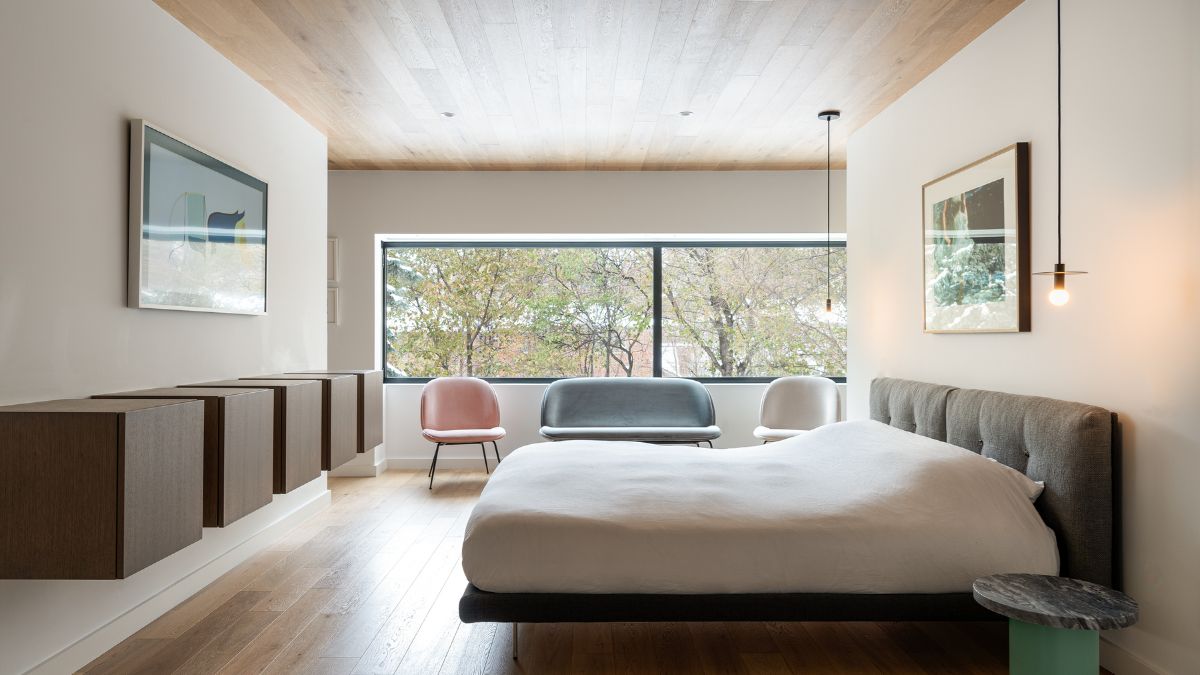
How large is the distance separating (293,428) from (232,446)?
53cm

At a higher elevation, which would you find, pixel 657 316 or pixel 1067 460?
pixel 657 316

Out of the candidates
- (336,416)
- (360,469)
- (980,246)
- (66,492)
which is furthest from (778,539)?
(360,469)

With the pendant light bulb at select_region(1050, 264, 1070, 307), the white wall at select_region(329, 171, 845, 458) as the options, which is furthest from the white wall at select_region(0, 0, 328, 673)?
the pendant light bulb at select_region(1050, 264, 1070, 307)

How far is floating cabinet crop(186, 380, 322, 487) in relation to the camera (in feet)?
10.3

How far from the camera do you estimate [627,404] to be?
599cm

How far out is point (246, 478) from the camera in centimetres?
286

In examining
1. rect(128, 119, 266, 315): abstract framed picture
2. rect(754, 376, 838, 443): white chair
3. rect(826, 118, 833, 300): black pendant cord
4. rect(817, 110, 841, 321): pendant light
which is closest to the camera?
rect(128, 119, 266, 315): abstract framed picture

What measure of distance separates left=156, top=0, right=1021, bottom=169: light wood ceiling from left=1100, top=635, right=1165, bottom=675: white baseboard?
241 centimetres

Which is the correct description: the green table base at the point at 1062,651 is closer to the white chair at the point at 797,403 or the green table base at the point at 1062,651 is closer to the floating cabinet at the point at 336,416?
the floating cabinet at the point at 336,416

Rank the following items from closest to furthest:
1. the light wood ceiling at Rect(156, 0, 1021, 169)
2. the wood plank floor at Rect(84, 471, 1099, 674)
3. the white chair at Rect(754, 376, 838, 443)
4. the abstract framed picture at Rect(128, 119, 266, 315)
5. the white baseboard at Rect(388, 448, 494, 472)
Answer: the wood plank floor at Rect(84, 471, 1099, 674)
the abstract framed picture at Rect(128, 119, 266, 315)
the light wood ceiling at Rect(156, 0, 1021, 169)
the white chair at Rect(754, 376, 838, 443)
the white baseboard at Rect(388, 448, 494, 472)

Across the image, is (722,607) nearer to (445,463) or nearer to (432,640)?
(432,640)

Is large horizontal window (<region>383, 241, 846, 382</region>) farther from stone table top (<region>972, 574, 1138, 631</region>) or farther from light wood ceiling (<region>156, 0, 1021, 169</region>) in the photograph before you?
stone table top (<region>972, 574, 1138, 631</region>)

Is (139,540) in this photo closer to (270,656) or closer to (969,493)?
(270,656)

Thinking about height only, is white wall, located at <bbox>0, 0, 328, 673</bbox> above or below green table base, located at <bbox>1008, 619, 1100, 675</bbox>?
above
